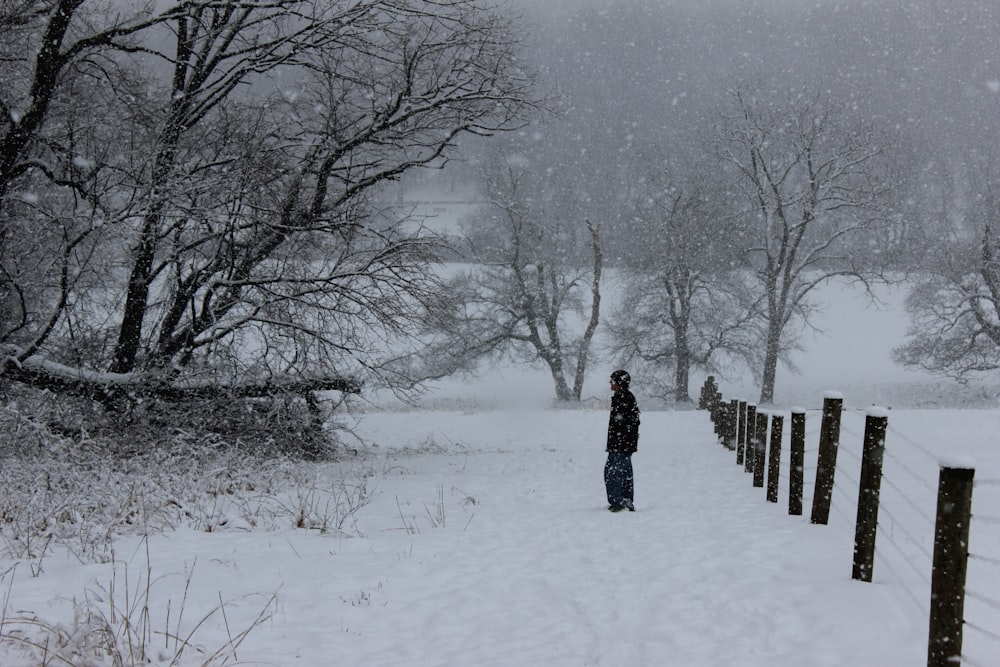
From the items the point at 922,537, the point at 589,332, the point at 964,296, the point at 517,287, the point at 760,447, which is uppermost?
the point at 964,296

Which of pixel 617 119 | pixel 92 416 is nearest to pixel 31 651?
pixel 92 416

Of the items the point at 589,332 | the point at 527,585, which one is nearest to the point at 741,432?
the point at 527,585

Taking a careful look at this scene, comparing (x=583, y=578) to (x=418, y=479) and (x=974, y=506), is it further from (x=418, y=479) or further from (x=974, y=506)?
(x=418, y=479)

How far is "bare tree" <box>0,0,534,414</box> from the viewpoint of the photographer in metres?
10.2

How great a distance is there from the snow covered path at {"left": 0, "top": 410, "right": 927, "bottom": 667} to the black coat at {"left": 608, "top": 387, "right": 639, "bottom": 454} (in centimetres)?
82

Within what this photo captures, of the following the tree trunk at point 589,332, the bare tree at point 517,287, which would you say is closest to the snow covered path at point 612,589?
the bare tree at point 517,287

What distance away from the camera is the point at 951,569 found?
3.31 metres

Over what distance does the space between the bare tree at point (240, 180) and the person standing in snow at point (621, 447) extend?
403 centimetres

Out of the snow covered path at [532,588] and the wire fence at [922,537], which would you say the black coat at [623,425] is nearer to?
the snow covered path at [532,588]

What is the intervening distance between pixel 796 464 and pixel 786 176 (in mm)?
24495

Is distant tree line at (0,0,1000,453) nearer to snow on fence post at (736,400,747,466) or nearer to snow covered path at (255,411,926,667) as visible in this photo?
snow covered path at (255,411,926,667)

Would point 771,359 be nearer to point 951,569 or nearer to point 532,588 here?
point 532,588

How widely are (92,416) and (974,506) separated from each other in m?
11.6

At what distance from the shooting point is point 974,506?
7219 mm
